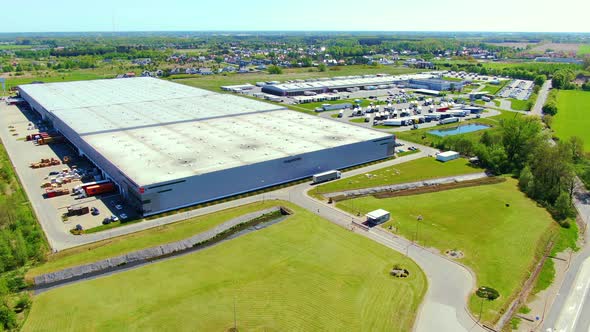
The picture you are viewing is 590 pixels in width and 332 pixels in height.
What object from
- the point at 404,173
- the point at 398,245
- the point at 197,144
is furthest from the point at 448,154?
the point at 197,144

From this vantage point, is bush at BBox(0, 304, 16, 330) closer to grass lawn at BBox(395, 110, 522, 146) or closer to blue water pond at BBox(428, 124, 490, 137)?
grass lawn at BBox(395, 110, 522, 146)

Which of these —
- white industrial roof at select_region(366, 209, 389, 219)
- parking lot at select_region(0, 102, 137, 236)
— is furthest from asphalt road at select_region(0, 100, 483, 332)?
white industrial roof at select_region(366, 209, 389, 219)


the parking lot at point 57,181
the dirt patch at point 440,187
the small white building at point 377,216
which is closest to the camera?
the small white building at point 377,216

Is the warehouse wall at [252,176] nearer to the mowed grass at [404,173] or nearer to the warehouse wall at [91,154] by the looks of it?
the warehouse wall at [91,154]

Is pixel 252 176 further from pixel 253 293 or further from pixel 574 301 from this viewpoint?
pixel 574 301

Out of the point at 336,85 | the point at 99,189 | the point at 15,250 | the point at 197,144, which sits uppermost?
the point at 336,85

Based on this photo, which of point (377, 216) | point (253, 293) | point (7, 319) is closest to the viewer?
point (7, 319)

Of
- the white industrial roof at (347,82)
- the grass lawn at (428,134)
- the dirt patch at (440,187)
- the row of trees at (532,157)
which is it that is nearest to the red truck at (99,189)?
the dirt patch at (440,187)
